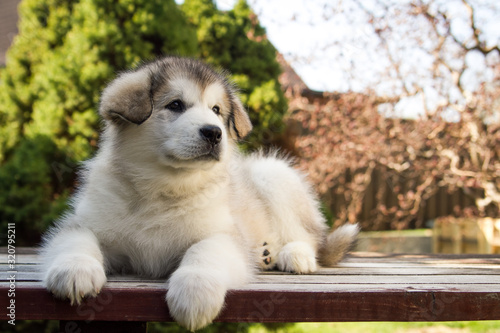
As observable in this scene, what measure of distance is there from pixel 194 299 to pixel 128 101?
3.81 feet

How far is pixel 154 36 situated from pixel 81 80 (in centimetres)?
100

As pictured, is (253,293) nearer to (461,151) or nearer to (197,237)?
(197,237)

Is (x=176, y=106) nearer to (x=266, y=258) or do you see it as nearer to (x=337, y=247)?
(x=266, y=258)

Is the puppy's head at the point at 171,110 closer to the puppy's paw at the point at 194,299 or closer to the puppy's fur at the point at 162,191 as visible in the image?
the puppy's fur at the point at 162,191

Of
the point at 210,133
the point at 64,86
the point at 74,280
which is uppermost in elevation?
the point at 64,86

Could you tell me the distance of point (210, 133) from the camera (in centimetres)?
249

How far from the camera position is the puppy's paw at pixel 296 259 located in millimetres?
2922

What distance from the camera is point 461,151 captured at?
7.29m

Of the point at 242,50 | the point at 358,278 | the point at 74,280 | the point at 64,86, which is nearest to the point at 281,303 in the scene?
the point at 358,278

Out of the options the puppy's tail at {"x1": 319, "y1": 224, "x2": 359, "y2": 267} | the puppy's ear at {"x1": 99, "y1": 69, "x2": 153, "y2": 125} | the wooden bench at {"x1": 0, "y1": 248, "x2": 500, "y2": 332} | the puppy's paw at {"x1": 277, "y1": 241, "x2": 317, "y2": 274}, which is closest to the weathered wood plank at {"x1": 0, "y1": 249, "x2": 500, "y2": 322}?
the wooden bench at {"x1": 0, "y1": 248, "x2": 500, "y2": 332}

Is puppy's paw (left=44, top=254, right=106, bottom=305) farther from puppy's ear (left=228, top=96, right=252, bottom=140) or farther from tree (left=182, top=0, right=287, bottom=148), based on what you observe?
tree (left=182, top=0, right=287, bottom=148)

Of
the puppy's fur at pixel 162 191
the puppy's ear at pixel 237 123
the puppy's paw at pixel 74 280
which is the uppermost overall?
the puppy's ear at pixel 237 123

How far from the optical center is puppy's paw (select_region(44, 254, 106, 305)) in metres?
1.95

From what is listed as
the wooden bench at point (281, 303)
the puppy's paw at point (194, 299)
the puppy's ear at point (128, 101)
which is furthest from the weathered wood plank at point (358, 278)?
the puppy's ear at point (128, 101)
